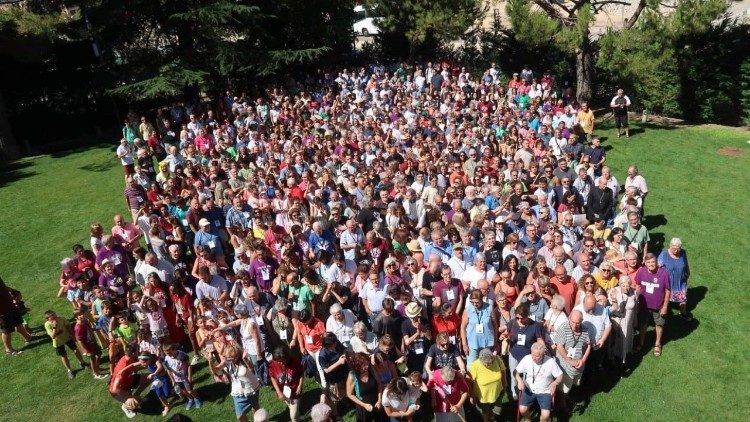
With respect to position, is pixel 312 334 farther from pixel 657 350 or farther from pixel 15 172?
pixel 15 172

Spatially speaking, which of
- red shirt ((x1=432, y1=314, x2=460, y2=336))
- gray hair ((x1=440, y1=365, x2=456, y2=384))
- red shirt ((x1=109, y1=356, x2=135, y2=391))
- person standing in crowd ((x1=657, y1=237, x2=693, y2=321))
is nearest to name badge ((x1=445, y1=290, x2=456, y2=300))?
red shirt ((x1=432, y1=314, x2=460, y2=336))

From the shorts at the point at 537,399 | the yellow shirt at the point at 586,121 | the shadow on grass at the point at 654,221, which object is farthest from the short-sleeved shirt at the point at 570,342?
the yellow shirt at the point at 586,121

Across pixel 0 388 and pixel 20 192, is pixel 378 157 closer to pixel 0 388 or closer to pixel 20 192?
pixel 0 388

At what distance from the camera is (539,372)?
20.2ft

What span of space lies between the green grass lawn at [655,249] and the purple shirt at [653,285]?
871 mm

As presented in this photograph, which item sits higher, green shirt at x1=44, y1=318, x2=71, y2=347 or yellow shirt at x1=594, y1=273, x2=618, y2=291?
yellow shirt at x1=594, y1=273, x2=618, y2=291

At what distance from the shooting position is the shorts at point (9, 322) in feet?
29.3

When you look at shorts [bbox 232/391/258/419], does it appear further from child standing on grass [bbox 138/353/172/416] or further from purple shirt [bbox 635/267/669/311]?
purple shirt [bbox 635/267/669/311]

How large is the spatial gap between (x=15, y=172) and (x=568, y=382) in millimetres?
21017

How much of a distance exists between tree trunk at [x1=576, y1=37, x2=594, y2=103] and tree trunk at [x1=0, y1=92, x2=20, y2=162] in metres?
22.9

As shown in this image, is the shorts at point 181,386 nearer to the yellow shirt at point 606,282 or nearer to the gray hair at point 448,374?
the gray hair at point 448,374

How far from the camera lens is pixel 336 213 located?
385 inches

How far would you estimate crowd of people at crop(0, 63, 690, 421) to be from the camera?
6488 millimetres

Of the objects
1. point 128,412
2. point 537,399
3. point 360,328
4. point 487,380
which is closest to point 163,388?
point 128,412
